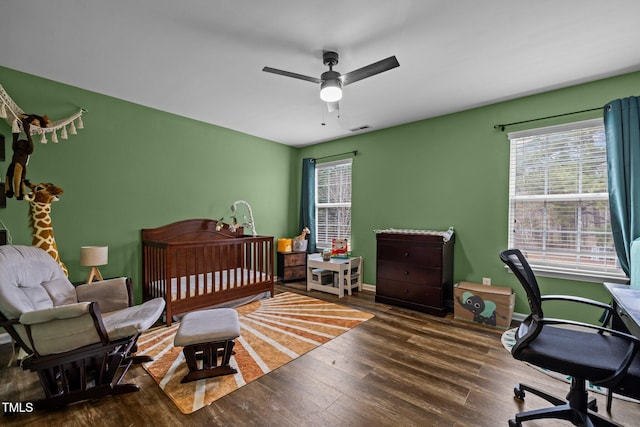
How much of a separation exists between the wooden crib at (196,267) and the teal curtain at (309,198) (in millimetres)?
1224

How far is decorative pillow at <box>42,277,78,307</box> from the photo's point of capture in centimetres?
205

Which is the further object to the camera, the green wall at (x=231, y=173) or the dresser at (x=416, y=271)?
the dresser at (x=416, y=271)

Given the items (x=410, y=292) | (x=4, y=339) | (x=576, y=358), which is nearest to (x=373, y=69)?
(x=576, y=358)

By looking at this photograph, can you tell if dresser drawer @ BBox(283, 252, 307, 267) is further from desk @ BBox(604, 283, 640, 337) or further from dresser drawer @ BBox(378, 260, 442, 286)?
desk @ BBox(604, 283, 640, 337)

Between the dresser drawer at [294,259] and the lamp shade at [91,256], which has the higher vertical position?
the lamp shade at [91,256]

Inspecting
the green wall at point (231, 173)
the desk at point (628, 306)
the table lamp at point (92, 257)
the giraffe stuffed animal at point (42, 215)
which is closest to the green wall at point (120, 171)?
the green wall at point (231, 173)

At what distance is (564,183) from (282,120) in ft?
11.1

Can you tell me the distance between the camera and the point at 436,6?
1.73 meters

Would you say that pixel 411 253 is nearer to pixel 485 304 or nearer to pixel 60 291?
pixel 485 304

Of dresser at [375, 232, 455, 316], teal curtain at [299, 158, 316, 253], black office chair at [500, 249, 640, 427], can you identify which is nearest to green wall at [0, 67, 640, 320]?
dresser at [375, 232, 455, 316]

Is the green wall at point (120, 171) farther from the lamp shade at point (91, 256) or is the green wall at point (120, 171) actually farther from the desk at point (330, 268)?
the desk at point (330, 268)

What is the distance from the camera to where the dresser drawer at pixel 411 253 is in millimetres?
3225

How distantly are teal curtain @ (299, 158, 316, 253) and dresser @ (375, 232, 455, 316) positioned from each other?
62.9 inches

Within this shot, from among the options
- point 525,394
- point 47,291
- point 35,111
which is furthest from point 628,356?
point 35,111
